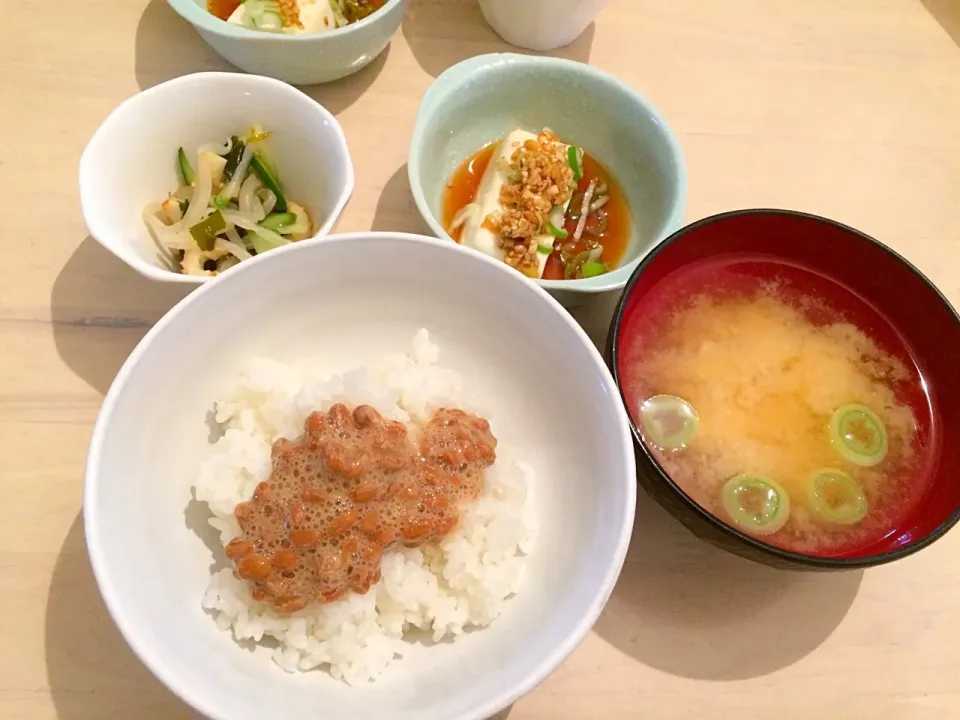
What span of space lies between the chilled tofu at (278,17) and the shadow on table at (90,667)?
1.43 m

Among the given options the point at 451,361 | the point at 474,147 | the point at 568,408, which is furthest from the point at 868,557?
the point at 474,147

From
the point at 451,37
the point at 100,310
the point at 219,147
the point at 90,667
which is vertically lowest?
the point at 90,667

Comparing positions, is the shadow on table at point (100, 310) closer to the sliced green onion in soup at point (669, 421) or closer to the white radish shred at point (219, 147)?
the white radish shred at point (219, 147)

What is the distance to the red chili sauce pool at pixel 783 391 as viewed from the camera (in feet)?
4.95

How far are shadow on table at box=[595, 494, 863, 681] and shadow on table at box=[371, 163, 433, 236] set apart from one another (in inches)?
36.7

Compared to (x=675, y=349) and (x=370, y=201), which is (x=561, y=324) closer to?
(x=675, y=349)

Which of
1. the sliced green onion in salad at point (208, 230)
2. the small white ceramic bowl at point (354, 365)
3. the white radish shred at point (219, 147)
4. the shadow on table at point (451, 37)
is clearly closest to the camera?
the small white ceramic bowl at point (354, 365)

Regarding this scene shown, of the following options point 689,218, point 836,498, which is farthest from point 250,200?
point 836,498

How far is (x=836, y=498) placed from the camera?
1.53m

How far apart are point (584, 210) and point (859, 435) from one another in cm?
89

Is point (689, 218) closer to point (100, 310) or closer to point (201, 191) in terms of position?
point (201, 191)

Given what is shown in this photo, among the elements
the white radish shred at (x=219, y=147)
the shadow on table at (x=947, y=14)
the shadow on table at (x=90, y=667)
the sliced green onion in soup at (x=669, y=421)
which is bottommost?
the shadow on table at (x=90, y=667)

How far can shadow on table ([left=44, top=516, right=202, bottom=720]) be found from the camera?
132cm

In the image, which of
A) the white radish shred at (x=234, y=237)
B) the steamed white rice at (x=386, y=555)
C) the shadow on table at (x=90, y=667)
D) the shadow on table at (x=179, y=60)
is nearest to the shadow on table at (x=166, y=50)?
the shadow on table at (x=179, y=60)
